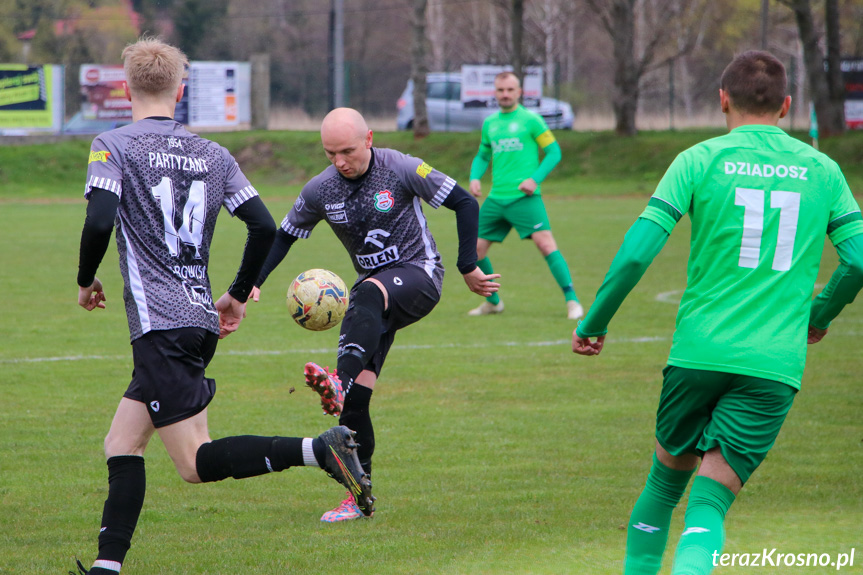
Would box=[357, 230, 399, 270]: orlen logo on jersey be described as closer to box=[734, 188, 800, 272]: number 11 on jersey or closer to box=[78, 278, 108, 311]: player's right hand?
box=[78, 278, 108, 311]: player's right hand

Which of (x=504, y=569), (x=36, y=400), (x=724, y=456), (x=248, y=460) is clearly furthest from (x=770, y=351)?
(x=36, y=400)

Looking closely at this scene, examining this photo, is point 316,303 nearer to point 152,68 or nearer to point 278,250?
point 278,250

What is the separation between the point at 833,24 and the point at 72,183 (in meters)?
22.8

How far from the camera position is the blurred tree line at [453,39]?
4134cm

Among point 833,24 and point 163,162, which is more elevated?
point 833,24

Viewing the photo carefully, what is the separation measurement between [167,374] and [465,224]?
1.99 meters

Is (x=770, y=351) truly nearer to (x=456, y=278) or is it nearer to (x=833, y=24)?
(x=456, y=278)

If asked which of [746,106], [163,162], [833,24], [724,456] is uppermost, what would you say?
[833,24]

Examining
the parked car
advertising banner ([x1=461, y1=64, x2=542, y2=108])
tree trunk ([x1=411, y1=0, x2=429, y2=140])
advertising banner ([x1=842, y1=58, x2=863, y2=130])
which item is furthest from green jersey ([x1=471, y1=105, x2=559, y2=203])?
the parked car

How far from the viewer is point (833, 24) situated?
2980cm

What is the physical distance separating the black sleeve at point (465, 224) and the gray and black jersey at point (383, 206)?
0.20ft

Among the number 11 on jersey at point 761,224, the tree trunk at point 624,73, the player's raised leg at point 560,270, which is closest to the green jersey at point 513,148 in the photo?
the player's raised leg at point 560,270

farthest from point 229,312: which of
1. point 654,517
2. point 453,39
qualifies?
point 453,39

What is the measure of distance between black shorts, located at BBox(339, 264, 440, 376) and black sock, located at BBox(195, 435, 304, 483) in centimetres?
111
